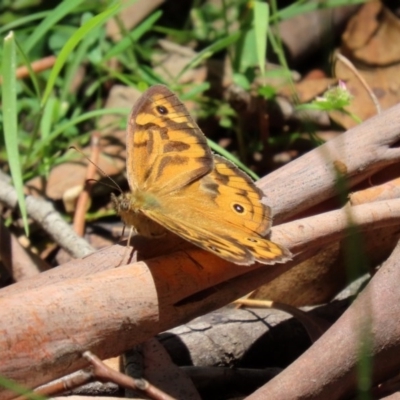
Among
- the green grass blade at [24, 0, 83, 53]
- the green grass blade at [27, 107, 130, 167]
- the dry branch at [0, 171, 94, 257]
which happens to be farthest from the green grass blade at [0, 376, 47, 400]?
the green grass blade at [24, 0, 83, 53]

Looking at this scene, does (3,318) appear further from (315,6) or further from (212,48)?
(315,6)

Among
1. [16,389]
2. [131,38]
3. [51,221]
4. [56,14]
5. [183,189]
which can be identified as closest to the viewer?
[16,389]

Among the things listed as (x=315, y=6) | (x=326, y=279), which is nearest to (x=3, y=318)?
(x=326, y=279)

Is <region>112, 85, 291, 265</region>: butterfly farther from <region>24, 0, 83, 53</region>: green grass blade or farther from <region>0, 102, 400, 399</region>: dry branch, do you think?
<region>24, 0, 83, 53</region>: green grass blade

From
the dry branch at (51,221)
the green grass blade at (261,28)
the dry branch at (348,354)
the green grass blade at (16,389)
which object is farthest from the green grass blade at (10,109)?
the dry branch at (348,354)

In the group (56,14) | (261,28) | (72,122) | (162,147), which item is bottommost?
(162,147)

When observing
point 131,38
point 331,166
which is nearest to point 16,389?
point 331,166

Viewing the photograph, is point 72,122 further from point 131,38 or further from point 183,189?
point 183,189
